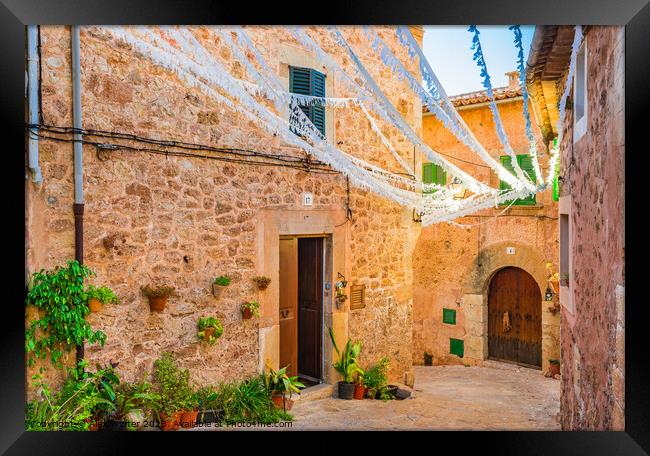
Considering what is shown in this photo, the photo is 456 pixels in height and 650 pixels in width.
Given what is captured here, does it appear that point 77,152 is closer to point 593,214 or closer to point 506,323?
point 593,214

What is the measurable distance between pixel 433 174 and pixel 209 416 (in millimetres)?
6089

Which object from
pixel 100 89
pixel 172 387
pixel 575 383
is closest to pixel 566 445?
pixel 575 383

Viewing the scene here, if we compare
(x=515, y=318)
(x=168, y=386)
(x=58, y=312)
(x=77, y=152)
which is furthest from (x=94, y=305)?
(x=515, y=318)

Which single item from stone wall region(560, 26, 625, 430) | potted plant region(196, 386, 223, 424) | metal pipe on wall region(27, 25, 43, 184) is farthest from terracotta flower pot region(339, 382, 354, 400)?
metal pipe on wall region(27, 25, 43, 184)

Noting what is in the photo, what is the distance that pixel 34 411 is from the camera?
3373mm

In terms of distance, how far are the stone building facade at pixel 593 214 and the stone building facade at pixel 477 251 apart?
12.5 ft

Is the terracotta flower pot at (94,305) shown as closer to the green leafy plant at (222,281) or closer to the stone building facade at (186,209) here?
the stone building facade at (186,209)

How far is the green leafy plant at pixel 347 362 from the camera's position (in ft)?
19.2

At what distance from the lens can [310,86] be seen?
5.50 meters

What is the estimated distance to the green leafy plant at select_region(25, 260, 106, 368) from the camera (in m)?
3.44

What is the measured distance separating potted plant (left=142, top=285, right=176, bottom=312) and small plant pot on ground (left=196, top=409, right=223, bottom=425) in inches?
35.0

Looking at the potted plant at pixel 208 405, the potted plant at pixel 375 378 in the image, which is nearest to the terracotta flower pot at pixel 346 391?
the potted plant at pixel 375 378

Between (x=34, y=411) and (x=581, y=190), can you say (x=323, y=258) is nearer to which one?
(x=581, y=190)
